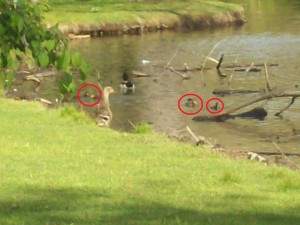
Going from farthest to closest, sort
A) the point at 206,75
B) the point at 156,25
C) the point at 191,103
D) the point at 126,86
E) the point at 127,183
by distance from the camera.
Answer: the point at 156,25 < the point at 206,75 < the point at 126,86 < the point at 191,103 < the point at 127,183

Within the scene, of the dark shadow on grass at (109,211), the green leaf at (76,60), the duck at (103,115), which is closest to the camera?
the green leaf at (76,60)

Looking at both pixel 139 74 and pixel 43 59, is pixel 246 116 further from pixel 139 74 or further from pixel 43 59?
pixel 43 59

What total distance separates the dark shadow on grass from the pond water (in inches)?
394

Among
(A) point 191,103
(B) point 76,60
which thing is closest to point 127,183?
(B) point 76,60

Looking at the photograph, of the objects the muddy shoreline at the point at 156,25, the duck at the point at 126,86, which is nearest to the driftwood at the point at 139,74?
the duck at the point at 126,86

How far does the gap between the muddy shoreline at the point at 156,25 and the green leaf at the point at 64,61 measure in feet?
130

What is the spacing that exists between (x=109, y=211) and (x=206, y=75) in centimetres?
2274

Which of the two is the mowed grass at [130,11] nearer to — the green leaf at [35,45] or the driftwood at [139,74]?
the driftwood at [139,74]

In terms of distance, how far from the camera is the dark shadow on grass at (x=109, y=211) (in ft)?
30.9

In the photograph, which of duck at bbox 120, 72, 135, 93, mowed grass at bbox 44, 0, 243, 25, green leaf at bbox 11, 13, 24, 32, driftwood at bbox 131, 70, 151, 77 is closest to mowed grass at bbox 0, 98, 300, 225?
green leaf at bbox 11, 13, 24, 32

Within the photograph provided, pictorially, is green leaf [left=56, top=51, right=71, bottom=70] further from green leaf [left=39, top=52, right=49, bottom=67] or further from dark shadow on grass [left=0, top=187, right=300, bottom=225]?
dark shadow on grass [left=0, top=187, right=300, bottom=225]

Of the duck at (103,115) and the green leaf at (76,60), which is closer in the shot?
the green leaf at (76,60)

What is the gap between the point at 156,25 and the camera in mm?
49250

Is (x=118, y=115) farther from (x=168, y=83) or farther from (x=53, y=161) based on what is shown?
(x=53, y=161)
